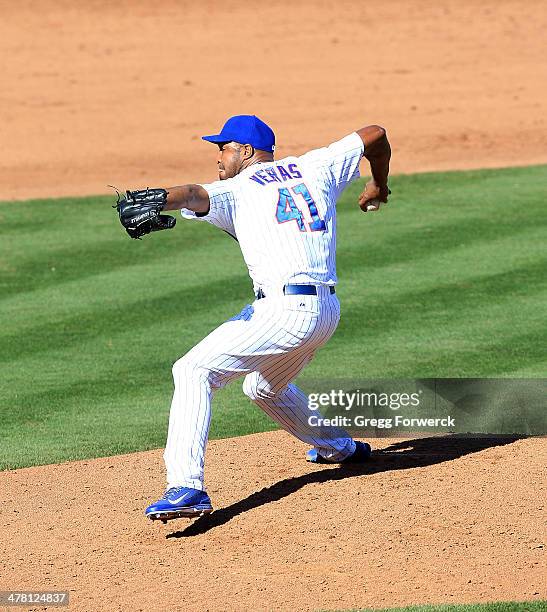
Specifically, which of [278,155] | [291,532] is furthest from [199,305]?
[278,155]

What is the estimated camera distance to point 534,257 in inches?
457

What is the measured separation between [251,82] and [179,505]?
620 inches

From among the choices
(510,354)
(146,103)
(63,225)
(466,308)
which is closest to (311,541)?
(510,354)

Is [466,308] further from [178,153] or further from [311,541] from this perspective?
[178,153]

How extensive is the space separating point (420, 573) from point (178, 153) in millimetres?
12629

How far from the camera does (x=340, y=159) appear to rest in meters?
6.43

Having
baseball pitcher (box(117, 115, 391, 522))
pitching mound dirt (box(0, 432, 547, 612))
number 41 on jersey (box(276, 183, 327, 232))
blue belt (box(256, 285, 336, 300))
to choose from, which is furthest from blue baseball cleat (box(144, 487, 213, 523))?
number 41 on jersey (box(276, 183, 327, 232))

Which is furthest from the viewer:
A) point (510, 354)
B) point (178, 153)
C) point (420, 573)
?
point (178, 153)

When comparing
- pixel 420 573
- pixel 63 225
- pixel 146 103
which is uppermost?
pixel 146 103

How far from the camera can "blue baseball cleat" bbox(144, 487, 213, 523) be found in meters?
5.79

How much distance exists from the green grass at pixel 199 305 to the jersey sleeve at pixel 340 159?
2.10 meters

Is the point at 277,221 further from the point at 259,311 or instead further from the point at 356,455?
the point at 356,455

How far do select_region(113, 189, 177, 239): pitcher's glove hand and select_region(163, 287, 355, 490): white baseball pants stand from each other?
666mm

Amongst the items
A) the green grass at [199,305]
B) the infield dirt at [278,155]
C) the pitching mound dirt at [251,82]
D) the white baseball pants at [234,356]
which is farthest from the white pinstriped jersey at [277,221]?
the pitching mound dirt at [251,82]
